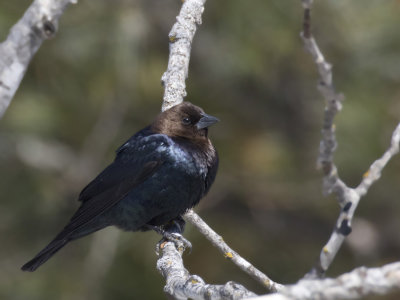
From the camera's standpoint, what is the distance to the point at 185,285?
2150 millimetres

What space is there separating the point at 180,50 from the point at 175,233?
92cm

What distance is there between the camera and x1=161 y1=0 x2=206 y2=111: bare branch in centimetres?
340

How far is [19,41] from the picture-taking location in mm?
1711

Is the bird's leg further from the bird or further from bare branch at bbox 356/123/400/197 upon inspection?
bare branch at bbox 356/123/400/197

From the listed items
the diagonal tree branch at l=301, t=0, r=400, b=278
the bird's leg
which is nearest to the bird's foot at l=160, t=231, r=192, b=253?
the bird's leg

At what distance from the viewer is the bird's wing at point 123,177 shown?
3410 millimetres

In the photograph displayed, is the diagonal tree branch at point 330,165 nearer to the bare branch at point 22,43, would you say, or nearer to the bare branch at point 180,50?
the bare branch at point 22,43

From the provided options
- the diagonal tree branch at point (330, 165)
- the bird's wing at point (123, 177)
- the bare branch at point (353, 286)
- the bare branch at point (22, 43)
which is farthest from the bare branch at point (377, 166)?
the bird's wing at point (123, 177)

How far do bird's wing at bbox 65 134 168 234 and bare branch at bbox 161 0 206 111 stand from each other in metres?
0.25

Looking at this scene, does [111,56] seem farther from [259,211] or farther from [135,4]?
[259,211]

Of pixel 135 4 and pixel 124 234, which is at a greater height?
pixel 135 4

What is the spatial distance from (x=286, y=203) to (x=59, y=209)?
1.91 meters

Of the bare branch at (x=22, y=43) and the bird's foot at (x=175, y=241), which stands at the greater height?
the bare branch at (x=22, y=43)

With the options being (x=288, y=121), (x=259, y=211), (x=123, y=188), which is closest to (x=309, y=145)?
(x=288, y=121)
